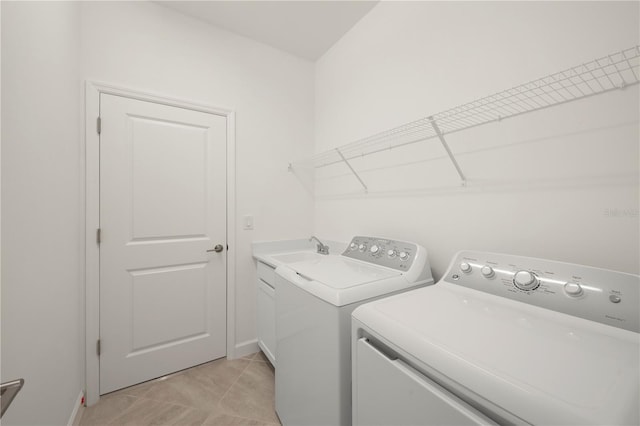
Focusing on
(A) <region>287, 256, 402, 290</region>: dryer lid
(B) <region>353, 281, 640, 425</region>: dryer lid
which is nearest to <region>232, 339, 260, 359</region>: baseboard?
(A) <region>287, 256, 402, 290</region>: dryer lid

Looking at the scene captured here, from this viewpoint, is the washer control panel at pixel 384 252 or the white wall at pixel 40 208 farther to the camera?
the washer control panel at pixel 384 252

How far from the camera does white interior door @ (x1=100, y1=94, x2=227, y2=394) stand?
5.80ft

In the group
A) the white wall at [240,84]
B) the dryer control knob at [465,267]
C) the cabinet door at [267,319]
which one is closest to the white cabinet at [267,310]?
the cabinet door at [267,319]

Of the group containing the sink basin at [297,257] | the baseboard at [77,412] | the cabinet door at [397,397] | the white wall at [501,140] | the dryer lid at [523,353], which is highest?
the white wall at [501,140]

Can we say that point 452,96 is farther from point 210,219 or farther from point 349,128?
point 210,219

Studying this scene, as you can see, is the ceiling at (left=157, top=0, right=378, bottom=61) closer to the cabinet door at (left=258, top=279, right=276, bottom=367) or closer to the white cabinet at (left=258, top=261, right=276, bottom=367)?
the white cabinet at (left=258, top=261, right=276, bottom=367)

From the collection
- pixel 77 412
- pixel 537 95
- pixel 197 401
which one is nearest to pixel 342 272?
pixel 537 95

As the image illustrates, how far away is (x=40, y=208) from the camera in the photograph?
3.51 feet

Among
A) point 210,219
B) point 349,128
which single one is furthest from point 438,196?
point 210,219

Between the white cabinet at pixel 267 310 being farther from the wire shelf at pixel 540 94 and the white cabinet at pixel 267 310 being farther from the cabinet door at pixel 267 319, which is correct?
the wire shelf at pixel 540 94

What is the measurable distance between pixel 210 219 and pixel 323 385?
1547 mm

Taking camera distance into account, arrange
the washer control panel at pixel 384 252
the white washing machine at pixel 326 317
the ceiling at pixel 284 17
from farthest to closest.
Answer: the ceiling at pixel 284 17, the washer control panel at pixel 384 252, the white washing machine at pixel 326 317

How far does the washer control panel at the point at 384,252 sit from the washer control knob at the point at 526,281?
18.2 inches

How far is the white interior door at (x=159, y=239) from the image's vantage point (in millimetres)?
1768
